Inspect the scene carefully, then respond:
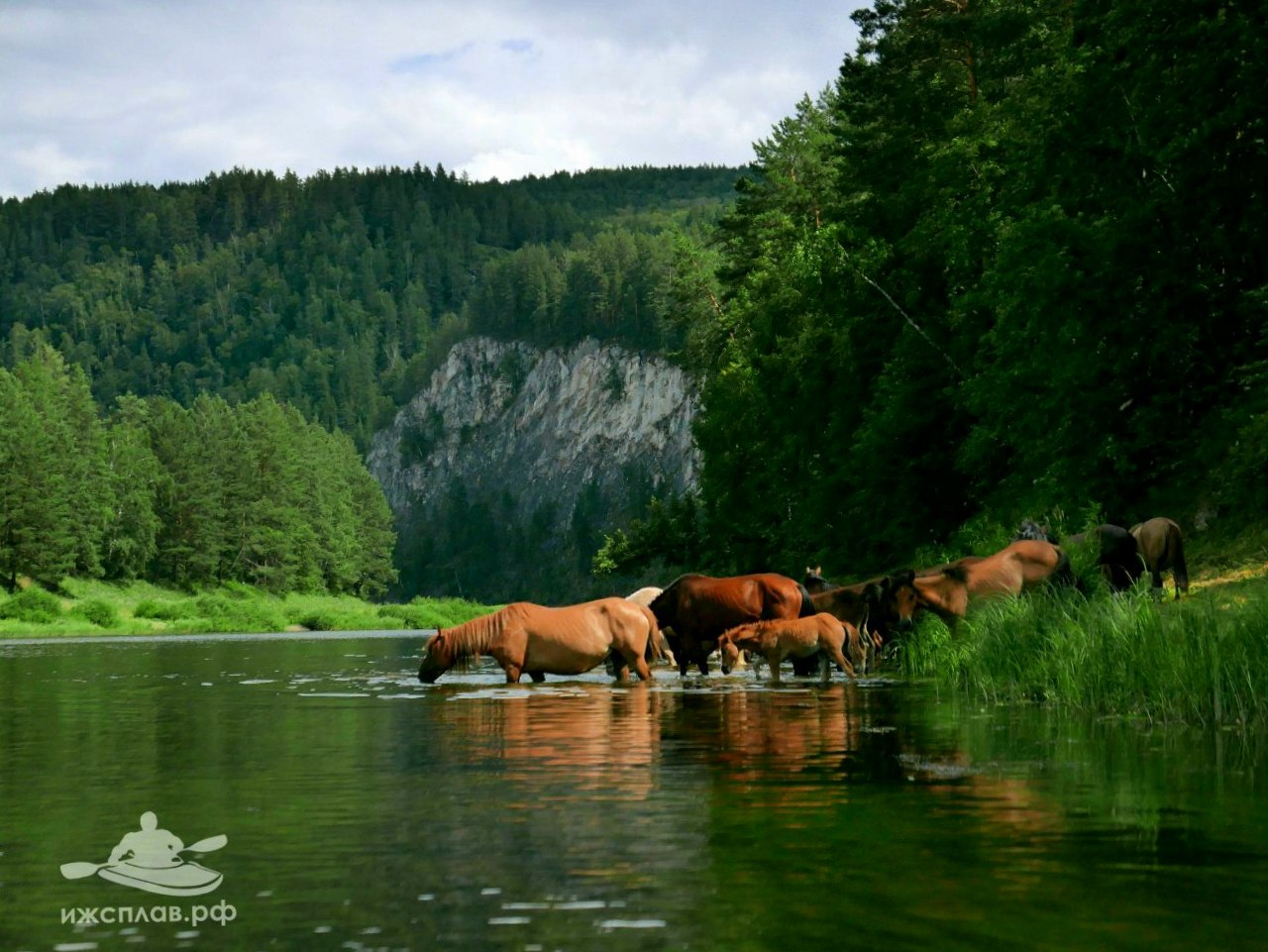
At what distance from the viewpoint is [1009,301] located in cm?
4425

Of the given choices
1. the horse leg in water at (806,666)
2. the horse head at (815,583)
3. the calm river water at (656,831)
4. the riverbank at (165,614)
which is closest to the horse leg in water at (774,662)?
the horse leg in water at (806,666)

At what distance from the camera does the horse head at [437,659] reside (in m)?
31.8

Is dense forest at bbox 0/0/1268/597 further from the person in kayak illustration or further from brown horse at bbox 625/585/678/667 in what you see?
the person in kayak illustration

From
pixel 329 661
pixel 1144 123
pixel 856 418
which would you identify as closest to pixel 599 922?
pixel 1144 123

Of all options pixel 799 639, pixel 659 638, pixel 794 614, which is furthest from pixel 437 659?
pixel 794 614

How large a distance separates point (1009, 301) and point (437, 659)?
2028 cm

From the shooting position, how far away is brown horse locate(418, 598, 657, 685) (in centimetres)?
3089

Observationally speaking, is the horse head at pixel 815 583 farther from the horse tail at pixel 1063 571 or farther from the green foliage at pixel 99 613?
the green foliage at pixel 99 613

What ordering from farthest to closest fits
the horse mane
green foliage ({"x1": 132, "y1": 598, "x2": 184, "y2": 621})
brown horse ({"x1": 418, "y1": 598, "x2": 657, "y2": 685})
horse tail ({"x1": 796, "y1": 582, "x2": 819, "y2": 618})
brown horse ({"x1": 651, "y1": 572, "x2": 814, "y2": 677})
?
green foliage ({"x1": 132, "y1": 598, "x2": 184, "y2": 621}) < brown horse ({"x1": 651, "y1": 572, "x2": 814, "y2": 677}) < horse tail ({"x1": 796, "y1": 582, "x2": 819, "y2": 618}) < the horse mane < brown horse ({"x1": 418, "y1": 598, "x2": 657, "y2": 685})

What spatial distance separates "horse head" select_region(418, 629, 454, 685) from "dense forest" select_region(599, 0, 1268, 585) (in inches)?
621

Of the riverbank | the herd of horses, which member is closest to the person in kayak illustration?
the herd of horses

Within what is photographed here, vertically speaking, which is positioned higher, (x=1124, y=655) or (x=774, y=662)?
(x=1124, y=655)

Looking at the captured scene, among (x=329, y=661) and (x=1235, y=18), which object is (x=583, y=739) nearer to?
(x=1235, y=18)

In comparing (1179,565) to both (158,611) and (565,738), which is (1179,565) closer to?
(565,738)
